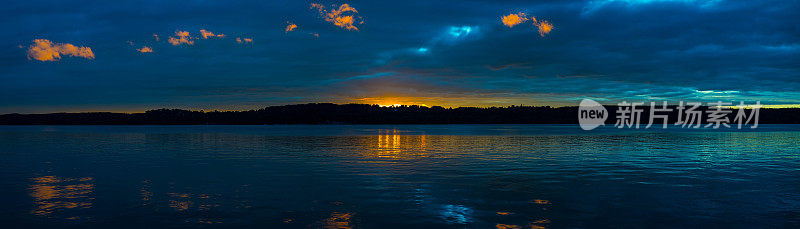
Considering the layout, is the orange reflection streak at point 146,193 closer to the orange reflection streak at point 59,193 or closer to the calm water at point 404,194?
the calm water at point 404,194

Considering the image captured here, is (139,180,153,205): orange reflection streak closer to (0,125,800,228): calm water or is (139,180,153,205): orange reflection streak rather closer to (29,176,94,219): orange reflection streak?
(0,125,800,228): calm water

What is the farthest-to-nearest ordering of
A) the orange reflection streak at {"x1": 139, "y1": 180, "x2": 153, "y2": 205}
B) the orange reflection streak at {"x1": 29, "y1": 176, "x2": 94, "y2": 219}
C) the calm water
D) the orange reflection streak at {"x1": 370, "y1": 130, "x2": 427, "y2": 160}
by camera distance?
the orange reflection streak at {"x1": 370, "y1": 130, "x2": 427, "y2": 160} → the orange reflection streak at {"x1": 139, "y1": 180, "x2": 153, "y2": 205} → the orange reflection streak at {"x1": 29, "y1": 176, "x2": 94, "y2": 219} → the calm water

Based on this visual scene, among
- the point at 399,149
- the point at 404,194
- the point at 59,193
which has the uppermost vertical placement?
the point at 399,149

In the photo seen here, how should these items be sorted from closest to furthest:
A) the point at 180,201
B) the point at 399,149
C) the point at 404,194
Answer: the point at 180,201 → the point at 404,194 → the point at 399,149

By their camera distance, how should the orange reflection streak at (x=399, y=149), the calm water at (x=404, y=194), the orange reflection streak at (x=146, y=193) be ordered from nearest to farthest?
the calm water at (x=404, y=194), the orange reflection streak at (x=146, y=193), the orange reflection streak at (x=399, y=149)

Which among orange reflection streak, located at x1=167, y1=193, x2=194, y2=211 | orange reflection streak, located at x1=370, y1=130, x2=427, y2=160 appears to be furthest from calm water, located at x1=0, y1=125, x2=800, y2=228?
orange reflection streak, located at x1=370, y1=130, x2=427, y2=160

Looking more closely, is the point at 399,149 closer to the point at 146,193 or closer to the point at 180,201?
the point at 146,193

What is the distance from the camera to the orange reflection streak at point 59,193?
1522 cm

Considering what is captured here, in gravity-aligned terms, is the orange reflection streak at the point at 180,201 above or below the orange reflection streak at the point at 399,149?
below

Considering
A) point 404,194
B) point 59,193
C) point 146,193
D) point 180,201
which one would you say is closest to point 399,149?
point 404,194

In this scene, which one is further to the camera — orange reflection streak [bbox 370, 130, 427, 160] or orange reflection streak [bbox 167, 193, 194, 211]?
orange reflection streak [bbox 370, 130, 427, 160]

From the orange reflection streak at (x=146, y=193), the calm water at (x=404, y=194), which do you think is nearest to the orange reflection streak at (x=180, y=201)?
the calm water at (x=404, y=194)

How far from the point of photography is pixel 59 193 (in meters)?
18.0

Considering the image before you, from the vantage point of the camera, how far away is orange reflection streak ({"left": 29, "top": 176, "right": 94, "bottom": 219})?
1522 centimetres
